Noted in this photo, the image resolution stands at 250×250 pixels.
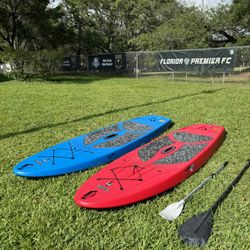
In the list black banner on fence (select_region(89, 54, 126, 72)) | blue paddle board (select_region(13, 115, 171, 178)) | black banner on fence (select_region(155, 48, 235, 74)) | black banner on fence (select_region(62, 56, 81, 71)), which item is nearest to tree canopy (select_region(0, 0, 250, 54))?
black banner on fence (select_region(62, 56, 81, 71))

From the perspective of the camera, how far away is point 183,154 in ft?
10.6

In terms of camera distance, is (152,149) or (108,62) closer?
(152,149)

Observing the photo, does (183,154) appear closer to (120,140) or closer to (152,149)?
(152,149)

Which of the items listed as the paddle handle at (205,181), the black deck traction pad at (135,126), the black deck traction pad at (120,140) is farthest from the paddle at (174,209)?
the black deck traction pad at (135,126)

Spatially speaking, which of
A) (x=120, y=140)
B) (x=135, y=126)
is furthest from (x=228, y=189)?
(x=135, y=126)

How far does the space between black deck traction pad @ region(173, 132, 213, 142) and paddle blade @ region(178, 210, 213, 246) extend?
5.01 feet

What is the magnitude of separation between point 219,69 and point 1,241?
11.7 metres

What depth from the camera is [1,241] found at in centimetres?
206

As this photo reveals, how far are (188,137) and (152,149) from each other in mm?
672

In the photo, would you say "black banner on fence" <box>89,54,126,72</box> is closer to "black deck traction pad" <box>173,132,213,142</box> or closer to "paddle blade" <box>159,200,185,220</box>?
"black deck traction pad" <box>173,132,213,142</box>

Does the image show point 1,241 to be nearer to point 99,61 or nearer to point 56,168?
point 56,168

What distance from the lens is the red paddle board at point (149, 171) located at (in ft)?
8.01

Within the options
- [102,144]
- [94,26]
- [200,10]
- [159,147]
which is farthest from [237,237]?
[94,26]

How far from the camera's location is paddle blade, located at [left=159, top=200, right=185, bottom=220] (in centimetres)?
229
